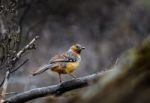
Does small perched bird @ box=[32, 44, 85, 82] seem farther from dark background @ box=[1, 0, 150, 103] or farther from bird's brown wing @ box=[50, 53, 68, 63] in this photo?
dark background @ box=[1, 0, 150, 103]

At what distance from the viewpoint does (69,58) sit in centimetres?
1045

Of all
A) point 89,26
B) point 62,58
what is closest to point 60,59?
point 62,58

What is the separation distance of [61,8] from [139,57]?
24155mm

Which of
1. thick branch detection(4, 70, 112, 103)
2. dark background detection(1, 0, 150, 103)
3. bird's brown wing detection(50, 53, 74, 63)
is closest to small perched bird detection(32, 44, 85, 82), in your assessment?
bird's brown wing detection(50, 53, 74, 63)

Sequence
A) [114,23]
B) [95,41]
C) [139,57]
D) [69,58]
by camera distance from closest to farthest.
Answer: [139,57]
[69,58]
[95,41]
[114,23]

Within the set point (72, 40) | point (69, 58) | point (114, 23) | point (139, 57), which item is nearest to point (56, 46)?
point (72, 40)

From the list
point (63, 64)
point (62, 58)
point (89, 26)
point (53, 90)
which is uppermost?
point (89, 26)

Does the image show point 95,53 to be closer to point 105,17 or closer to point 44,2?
point 44,2

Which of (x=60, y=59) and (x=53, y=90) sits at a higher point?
(x=60, y=59)

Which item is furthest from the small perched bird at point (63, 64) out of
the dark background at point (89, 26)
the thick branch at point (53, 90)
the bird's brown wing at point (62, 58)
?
the dark background at point (89, 26)

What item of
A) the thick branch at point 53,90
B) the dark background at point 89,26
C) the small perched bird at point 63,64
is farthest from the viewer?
the dark background at point 89,26

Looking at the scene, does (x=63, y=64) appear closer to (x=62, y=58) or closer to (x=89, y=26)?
(x=62, y=58)

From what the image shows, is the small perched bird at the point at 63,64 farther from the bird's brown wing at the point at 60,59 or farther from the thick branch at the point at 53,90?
the thick branch at the point at 53,90

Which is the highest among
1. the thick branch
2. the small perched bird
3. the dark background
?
the dark background
